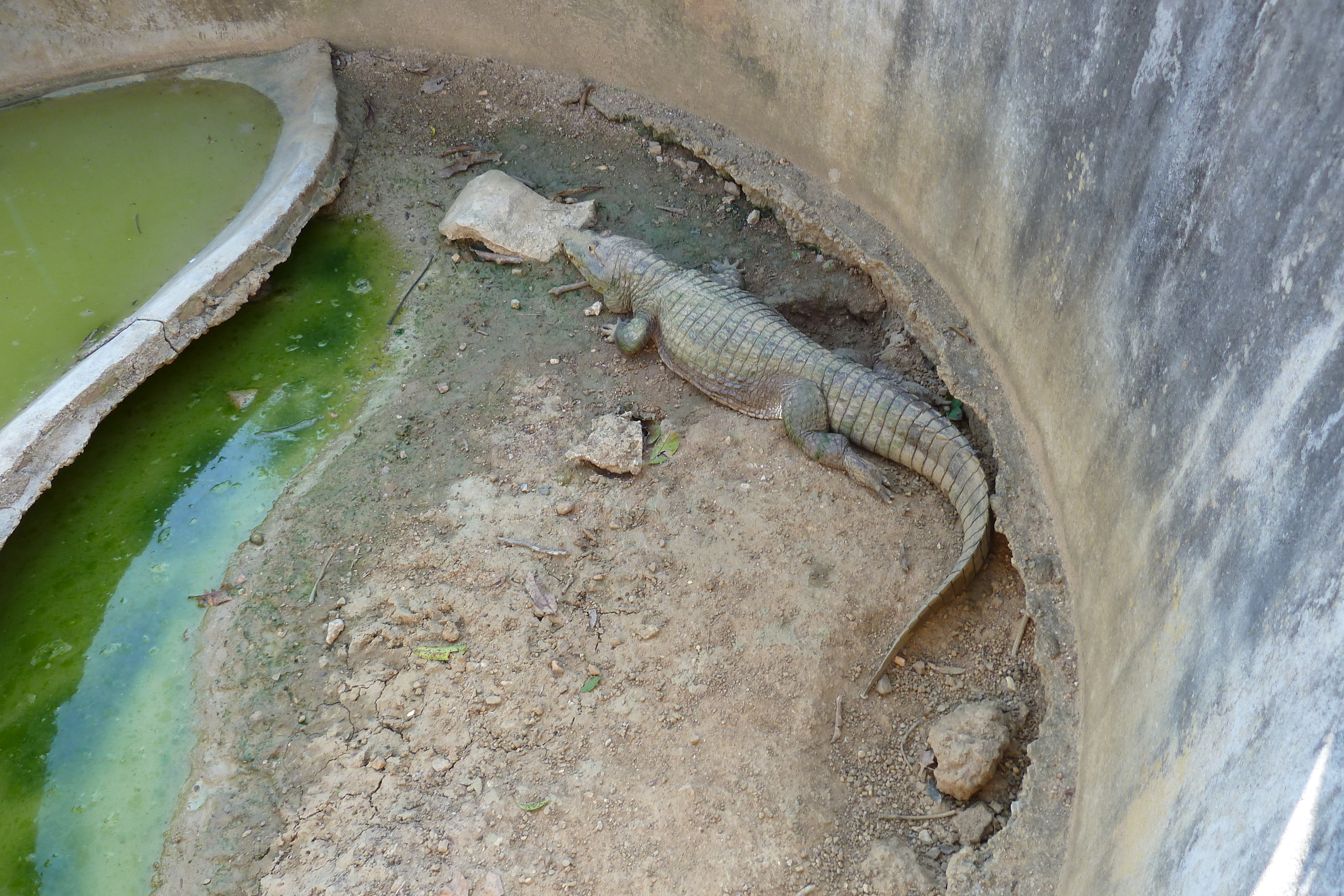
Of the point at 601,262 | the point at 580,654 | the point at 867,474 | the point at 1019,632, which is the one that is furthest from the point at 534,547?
the point at 1019,632

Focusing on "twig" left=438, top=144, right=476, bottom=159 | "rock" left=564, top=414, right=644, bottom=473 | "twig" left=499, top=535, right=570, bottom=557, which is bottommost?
"twig" left=499, top=535, right=570, bottom=557

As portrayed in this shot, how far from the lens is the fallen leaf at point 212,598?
→ 393 centimetres

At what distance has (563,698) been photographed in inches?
138

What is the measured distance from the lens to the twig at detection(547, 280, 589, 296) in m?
5.21

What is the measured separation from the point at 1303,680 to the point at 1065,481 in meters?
1.56

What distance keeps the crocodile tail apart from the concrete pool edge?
126 inches

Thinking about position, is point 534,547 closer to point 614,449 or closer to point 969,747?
point 614,449

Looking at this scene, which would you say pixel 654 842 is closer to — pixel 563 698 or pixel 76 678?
pixel 563 698

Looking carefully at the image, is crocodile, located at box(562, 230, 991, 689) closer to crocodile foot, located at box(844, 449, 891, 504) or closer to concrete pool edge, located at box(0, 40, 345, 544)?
crocodile foot, located at box(844, 449, 891, 504)

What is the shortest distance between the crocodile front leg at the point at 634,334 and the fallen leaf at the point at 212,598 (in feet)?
7.33

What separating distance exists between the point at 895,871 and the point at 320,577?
2597 mm

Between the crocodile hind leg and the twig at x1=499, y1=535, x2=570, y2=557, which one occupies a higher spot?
the crocodile hind leg

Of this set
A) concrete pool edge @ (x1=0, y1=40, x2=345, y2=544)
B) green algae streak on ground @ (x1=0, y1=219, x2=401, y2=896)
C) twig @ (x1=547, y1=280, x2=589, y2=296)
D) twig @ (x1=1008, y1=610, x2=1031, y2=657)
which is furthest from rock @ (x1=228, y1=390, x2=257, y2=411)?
twig @ (x1=1008, y1=610, x2=1031, y2=657)

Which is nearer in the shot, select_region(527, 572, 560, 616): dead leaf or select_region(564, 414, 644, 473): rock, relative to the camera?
select_region(527, 572, 560, 616): dead leaf
